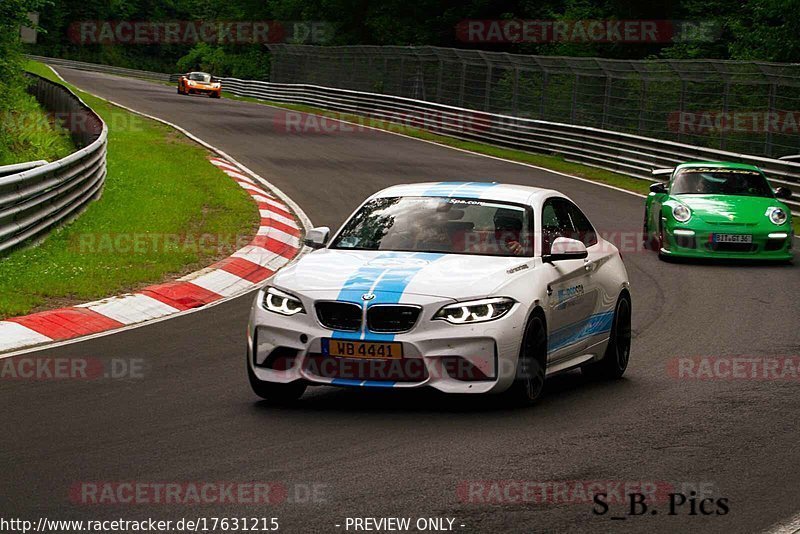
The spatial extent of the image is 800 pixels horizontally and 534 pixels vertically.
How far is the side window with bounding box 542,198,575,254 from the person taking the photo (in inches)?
370

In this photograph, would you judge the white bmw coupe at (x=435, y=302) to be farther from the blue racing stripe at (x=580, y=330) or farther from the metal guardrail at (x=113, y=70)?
the metal guardrail at (x=113, y=70)

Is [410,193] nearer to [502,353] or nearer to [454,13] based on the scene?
[502,353]

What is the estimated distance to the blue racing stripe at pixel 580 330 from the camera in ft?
29.3

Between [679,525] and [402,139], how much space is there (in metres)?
33.0

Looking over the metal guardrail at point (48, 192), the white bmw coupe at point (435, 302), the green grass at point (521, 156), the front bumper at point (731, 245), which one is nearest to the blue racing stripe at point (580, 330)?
the white bmw coupe at point (435, 302)

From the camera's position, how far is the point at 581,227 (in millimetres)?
10227

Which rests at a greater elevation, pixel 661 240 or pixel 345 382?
pixel 345 382

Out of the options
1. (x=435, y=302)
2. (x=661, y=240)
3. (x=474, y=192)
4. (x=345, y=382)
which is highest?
(x=474, y=192)

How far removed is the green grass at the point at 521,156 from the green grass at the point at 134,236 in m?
9.03

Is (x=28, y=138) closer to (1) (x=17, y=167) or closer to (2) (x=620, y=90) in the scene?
(1) (x=17, y=167)

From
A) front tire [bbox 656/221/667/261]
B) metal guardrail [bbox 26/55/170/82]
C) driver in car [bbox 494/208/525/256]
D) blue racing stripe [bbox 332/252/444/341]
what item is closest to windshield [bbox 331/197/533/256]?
driver in car [bbox 494/208/525/256]

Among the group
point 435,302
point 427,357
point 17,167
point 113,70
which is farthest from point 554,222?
point 113,70

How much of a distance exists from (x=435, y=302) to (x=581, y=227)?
2.51m

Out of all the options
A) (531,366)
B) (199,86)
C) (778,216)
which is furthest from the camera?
(199,86)
